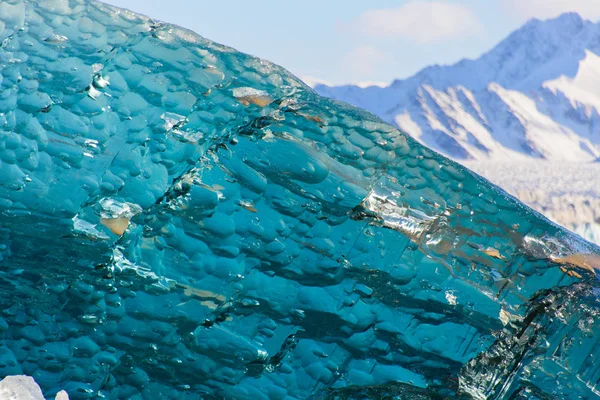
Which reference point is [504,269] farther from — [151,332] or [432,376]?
[151,332]

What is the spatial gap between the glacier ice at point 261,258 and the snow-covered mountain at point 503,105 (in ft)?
58.2

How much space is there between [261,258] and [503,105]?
21.8 meters

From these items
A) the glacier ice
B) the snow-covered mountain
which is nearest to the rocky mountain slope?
the snow-covered mountain

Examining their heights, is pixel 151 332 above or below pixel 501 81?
below

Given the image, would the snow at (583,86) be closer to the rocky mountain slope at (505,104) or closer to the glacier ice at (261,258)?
the rocky mountain slope at (505,104)

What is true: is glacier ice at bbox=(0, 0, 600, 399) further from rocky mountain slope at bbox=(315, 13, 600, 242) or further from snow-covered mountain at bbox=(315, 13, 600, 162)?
snow-covered mountain at bbox=(315, 13, 600, 162)

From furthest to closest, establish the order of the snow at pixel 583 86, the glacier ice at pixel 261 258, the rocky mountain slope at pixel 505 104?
the snow at pixel 583 86 < the rocky mountain slope at pixel 505 104 < the glacier ice at pixel 261 258

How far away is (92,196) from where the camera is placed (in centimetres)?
77

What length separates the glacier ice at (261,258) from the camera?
76 cm

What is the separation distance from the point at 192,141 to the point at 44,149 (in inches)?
6.8

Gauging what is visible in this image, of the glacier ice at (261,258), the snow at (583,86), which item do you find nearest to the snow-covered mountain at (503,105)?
the snow at (583,86)

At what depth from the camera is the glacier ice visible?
2.48 feet

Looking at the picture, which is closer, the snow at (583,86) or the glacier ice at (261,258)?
the glacier ice at (261,258)

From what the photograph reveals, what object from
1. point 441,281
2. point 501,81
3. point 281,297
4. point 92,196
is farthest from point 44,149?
point 501,81
